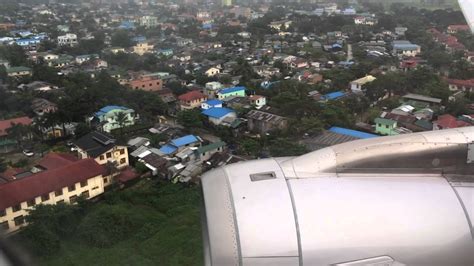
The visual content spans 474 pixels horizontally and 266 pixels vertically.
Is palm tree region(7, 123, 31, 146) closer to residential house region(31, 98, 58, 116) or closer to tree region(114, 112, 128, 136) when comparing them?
residential house region(31, 98, 58, 116)

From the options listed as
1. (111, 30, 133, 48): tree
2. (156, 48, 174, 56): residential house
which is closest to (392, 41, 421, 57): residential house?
(156, 48, 174, 56): residential house

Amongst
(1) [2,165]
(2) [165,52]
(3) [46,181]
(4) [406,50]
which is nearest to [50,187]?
(3) [46,181]

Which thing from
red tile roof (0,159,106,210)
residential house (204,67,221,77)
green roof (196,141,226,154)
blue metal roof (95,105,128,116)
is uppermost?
red tile roof (0,159,106,210)

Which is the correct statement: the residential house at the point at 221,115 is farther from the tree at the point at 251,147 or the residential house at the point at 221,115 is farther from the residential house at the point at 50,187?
the residential house at the point at 50,187

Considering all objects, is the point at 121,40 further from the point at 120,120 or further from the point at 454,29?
the point at 454,29

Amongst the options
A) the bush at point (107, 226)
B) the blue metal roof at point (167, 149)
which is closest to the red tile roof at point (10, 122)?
the blue metal roof at point (167, 149)
